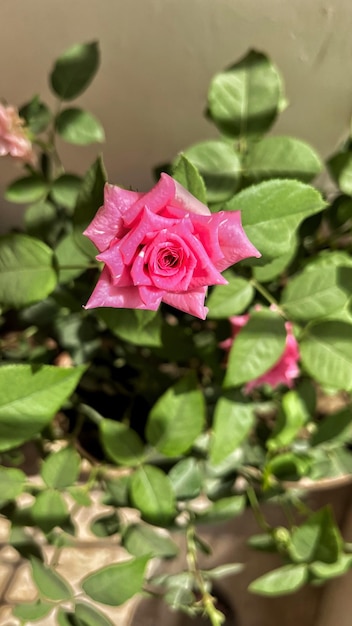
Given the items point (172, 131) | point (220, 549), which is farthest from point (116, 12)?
point (220, 549)

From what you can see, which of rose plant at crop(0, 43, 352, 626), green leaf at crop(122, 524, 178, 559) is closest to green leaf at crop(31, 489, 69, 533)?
rose plant at crop(0, 43, 352, 626)

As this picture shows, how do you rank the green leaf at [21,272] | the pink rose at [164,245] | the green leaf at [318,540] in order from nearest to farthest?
the pink rose at [164,245], the green leaf at [21,272], the green leaf at [318,540]

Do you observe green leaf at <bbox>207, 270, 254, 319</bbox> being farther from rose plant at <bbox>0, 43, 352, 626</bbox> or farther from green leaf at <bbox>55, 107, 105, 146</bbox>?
green leaf at <bbox>55, 107, 105, 146</bbox>

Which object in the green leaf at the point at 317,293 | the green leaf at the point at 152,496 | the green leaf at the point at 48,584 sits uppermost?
the green leaf at the point at 317,293

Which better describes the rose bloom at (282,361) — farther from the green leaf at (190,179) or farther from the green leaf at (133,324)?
the green leaf at (190,179)

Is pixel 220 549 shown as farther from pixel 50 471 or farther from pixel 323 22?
pixel 323 22

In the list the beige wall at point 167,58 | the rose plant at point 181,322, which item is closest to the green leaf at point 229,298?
the rose plant at point 181,322

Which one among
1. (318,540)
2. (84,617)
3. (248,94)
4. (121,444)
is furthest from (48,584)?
(248,94)
